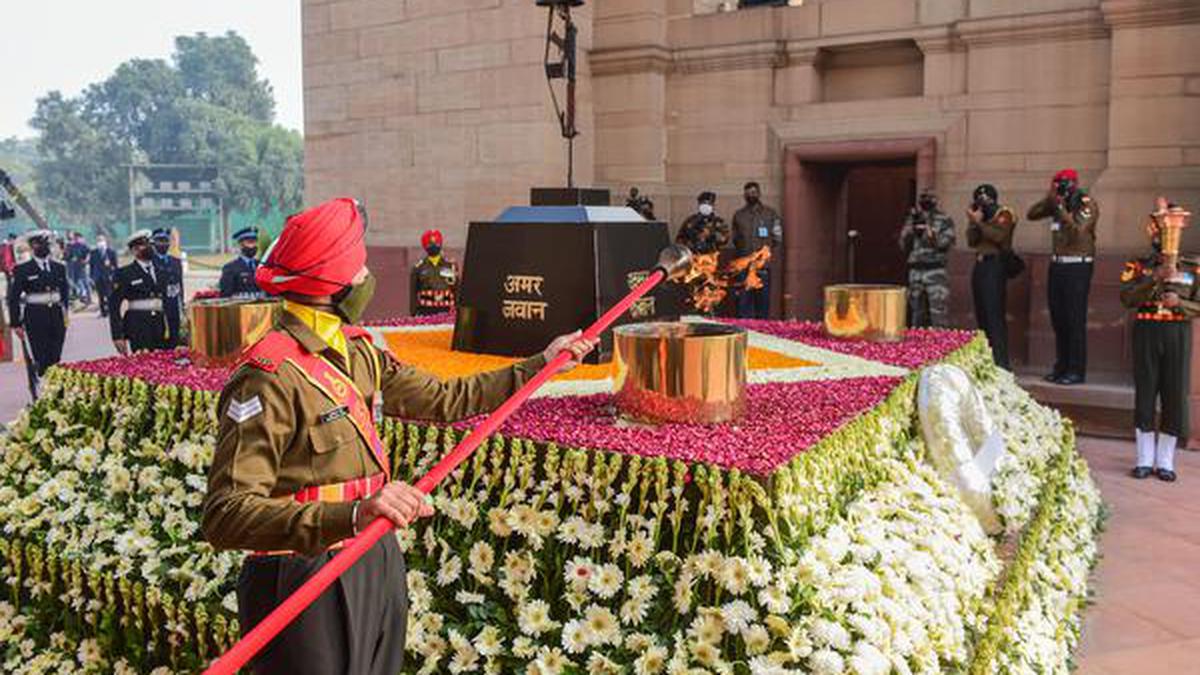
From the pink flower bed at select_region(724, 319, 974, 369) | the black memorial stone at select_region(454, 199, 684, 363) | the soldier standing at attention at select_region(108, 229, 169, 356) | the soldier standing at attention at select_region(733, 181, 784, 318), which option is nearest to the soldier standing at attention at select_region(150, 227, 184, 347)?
the soldier standing at attention at select_region(108, 229, 169, 356)

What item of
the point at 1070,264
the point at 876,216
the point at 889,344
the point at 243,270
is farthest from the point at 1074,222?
the point at 243,270

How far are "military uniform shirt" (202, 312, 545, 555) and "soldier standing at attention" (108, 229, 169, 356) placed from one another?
796 cm

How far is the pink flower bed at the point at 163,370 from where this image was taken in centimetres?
389

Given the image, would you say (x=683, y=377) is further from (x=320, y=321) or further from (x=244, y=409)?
(x=244, y=409)

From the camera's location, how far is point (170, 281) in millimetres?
9734

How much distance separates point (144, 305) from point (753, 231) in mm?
6246

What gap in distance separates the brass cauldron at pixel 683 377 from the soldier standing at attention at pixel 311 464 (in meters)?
0.97

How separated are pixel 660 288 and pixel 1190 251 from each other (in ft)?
21.7

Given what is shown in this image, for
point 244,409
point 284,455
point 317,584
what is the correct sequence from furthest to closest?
point 284,455, point 244,409, point 317,584

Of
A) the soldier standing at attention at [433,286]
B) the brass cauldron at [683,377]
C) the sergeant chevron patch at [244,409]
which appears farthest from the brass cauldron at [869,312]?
the soldier standing at attention at [433,286]

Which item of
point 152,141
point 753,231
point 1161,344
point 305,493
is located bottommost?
point 1161,344

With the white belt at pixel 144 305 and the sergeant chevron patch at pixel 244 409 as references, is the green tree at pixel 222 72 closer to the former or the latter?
the white belt at pixel 144 305

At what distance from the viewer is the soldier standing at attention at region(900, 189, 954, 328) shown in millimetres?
10109

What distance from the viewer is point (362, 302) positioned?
7.57 ft
